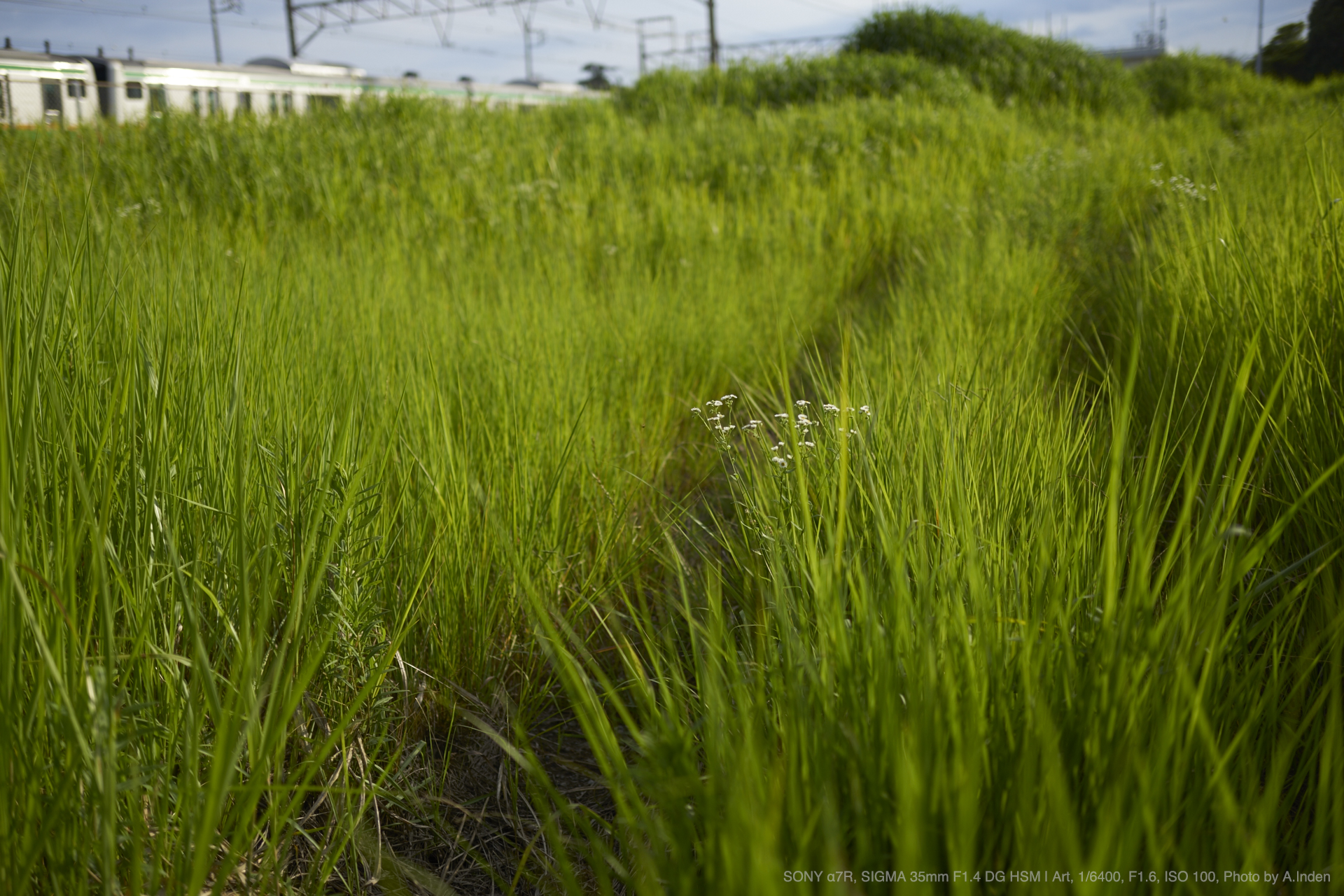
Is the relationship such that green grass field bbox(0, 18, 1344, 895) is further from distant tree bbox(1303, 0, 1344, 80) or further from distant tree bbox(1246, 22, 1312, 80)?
distant tree bbox(1246, 22, 1312, 80)

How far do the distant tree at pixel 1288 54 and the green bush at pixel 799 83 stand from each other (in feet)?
59.7

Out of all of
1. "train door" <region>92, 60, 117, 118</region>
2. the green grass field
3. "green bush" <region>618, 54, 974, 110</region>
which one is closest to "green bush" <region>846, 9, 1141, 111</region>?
"green bush" <region>618, 54, 974, 110</region>

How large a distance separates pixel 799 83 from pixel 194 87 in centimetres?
1057

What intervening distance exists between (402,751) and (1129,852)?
3.94 ft

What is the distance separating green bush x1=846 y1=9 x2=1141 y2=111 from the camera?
1395cm

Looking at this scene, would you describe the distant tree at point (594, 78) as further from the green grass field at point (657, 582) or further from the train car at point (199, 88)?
the green grass field at point (657, 582)

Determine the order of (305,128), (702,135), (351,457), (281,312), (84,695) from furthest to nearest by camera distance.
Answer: (702,135) < (305,128) < (281,312) < (351,457) < (84,695)

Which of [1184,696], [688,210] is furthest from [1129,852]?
A: [688,210]

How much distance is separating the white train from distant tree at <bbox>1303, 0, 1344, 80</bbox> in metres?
17.1

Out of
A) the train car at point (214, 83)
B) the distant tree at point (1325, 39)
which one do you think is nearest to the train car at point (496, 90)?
the train car at point (214, 83)

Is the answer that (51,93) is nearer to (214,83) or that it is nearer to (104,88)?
(104,88)

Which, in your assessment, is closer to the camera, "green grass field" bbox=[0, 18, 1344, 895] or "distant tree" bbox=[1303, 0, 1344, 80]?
"green grass field" bbox=[0, 18, 1344, 895]

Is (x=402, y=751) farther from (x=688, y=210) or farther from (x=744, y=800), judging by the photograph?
(x=688, y=210)

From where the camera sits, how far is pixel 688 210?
5.31 metres
